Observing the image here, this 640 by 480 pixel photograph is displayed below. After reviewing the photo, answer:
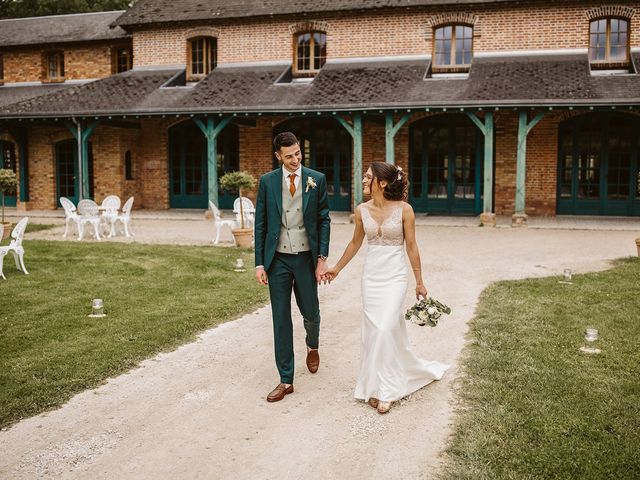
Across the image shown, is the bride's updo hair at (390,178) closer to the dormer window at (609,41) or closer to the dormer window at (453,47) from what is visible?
the dormer window at (453,47)

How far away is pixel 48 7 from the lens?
35281 millimetres

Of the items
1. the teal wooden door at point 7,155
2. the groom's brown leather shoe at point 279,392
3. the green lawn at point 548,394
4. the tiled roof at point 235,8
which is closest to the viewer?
the green lawn at point 548,394

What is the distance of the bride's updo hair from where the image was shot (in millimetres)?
4004

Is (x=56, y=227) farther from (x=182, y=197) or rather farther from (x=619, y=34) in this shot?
(x=619, y=34)

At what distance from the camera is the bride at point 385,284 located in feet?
13.2

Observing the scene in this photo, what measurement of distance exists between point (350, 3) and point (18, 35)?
12.2m

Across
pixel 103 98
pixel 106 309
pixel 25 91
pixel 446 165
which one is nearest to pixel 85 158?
pixel 103 98

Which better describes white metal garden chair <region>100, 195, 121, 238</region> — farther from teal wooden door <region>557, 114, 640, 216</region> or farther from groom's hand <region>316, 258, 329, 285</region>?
teal wooden door <region>557, 114, 640, 216</region>

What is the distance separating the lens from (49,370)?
463cm

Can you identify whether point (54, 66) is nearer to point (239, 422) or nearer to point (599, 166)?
point (599, 166)

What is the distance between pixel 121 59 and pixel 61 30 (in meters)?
2.47

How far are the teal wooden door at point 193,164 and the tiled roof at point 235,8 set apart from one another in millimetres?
3302

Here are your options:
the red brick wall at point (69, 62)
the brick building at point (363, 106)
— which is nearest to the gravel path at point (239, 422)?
the brick building at point (363, 106)

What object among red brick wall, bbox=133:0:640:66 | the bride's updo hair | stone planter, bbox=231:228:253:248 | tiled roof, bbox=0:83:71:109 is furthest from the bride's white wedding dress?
tiled roof, bbox=0:83:71:109
